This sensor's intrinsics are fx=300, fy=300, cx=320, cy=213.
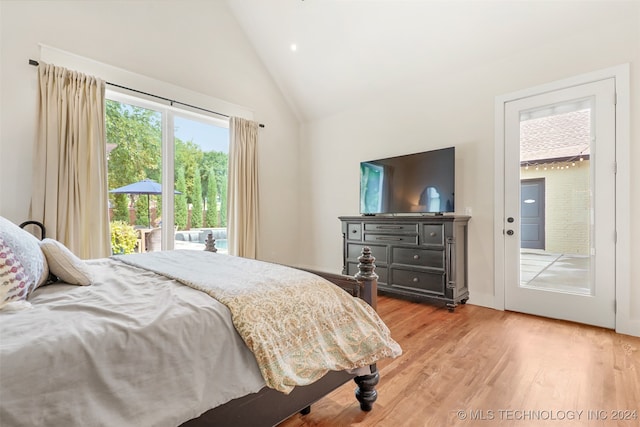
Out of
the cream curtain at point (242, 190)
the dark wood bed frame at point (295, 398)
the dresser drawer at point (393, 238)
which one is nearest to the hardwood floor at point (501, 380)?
the dark wood bed frame at point (295, 398)

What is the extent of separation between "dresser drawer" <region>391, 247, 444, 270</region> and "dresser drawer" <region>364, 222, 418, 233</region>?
0.22 metres

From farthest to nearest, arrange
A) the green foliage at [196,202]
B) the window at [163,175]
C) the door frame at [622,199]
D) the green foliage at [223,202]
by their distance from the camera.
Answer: the green foliage at [223,202]
the green foliage at [196,202]
the window at [163,175]
the door frame at [622,199]

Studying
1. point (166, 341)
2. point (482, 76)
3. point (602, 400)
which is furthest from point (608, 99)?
point (166, 341)

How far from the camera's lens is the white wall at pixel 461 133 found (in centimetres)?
263

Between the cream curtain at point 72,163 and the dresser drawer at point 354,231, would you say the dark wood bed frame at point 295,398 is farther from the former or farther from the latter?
the cream curtain at point 72,163

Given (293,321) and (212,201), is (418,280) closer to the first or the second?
(293,321)

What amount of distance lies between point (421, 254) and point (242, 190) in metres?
2.50

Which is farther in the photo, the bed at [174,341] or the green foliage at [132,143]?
the green foliage at [132,143]

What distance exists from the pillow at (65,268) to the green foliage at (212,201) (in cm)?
267

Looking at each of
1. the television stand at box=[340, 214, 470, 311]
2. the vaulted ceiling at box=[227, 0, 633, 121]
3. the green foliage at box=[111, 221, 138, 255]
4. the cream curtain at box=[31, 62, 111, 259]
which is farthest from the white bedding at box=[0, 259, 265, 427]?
the vaulted ceiling at box=[227, 0, 633, 121]

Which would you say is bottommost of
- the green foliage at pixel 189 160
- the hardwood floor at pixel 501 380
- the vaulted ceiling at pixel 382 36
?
the hardwood floor at pixel 501 380

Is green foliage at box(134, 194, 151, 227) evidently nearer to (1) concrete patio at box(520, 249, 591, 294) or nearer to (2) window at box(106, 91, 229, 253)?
(2) window at box(106, 91, 229, 253)

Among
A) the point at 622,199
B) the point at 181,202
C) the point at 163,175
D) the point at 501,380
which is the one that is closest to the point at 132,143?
the point at 163,175

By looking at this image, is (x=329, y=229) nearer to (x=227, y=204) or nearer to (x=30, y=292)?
(x=227, y=204)
